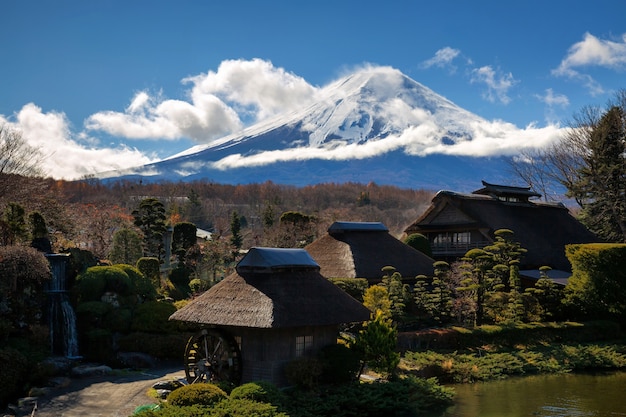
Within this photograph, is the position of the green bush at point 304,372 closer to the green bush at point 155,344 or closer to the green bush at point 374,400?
the green bush at point 374,400

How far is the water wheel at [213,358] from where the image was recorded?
19453 millimetres

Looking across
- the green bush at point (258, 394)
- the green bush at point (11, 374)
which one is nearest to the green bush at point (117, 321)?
the green bush at point (11, 374)

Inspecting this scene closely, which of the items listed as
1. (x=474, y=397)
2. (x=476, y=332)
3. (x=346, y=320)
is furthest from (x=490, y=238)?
(x=346, y=320)

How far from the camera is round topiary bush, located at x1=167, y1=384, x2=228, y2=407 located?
16.2m

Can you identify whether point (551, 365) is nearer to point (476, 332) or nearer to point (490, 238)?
point (476, 332)

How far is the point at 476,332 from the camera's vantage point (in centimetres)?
2773

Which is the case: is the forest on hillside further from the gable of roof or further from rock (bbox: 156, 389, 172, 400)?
the gable of roof

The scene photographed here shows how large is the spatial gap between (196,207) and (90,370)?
65573 millimetres

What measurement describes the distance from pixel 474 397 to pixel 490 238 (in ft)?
65.1

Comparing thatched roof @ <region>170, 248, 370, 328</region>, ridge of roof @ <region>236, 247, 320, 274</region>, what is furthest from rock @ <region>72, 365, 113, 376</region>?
ridge of roof @ <region>236, 247, 320, 274</region>

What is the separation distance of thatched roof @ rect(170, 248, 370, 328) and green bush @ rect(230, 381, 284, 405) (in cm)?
196

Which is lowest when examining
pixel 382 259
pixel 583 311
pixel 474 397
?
pixel 474 397

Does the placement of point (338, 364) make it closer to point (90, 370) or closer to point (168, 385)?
point (168, 385)

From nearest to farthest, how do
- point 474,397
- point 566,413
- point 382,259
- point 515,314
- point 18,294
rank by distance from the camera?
1. point 566,413
2. point 474,397
3. point 18,294
4. point 515,314
5. point 382,259
